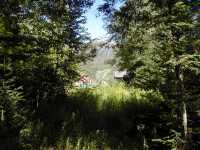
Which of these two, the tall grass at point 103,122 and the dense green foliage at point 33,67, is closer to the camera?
the dense green foliage at point 33,67

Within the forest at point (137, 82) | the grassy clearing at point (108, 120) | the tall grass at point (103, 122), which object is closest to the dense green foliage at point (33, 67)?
the forest at point (137, 82)

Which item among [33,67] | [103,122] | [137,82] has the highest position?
[33,67]

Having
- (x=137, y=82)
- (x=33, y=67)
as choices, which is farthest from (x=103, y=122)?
(x=33, y=67)

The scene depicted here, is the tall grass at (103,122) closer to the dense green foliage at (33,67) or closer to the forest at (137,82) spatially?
the forest at (137,82)

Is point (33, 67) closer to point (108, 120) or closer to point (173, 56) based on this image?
point (173, 56)

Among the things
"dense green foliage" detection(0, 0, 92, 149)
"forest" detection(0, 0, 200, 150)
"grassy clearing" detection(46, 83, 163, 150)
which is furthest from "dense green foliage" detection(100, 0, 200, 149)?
"dense green foliage" detection(0, 0, 92, 149)

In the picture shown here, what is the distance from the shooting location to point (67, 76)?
16.0 meters

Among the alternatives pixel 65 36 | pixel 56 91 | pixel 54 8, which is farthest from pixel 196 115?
pixel 65 36

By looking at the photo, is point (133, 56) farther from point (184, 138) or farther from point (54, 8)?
point (184, 138)

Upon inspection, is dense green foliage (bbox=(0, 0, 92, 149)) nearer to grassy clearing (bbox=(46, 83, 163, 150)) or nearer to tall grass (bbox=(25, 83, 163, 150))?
tall grass (bbox=(25, 83, 163, 150))

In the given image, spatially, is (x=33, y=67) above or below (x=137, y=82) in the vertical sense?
above

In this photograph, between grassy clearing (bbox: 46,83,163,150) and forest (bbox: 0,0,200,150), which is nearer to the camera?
forest (bbox: 0,0,200,150)

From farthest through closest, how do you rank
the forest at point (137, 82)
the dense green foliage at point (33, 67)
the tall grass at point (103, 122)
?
1. the tall grass at point (103, 122)
2. the forest at point (137, 82)
3. the dense green foliage at point (33, 67)

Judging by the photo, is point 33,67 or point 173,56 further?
point 33,67
